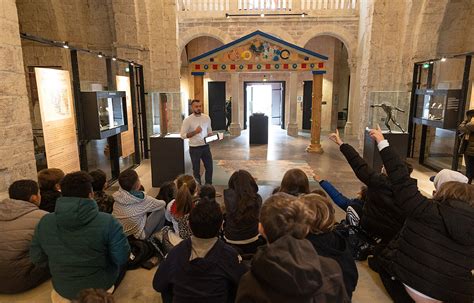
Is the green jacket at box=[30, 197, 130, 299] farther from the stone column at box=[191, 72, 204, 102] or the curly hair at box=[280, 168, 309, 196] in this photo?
the stone column at box=[191, 72, 204, 102]

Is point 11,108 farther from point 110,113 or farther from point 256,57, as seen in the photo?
point 256,57

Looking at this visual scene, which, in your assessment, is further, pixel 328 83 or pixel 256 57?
pixel 328 83

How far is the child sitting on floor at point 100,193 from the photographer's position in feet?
11.9

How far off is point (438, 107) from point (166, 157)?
644 centimetres

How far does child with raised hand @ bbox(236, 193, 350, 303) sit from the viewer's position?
1.38 metres

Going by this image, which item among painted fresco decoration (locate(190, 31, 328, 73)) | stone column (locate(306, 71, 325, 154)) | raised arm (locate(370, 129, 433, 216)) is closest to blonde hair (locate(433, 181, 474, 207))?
raised arm (locate(370, 129, 433, 216))

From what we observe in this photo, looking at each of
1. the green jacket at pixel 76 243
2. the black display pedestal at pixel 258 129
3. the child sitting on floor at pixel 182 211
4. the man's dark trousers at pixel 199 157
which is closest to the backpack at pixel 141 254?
the child sitting on floor at pixel 182 211

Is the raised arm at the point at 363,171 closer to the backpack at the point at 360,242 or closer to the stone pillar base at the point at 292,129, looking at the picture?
the backpack at the point at 360,242

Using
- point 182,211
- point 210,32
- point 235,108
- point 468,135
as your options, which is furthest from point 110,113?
point 235,108

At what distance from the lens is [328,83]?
1636 cm

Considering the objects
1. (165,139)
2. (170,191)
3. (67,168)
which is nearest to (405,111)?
(165,139)

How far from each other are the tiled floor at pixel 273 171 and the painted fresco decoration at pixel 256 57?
101 inches

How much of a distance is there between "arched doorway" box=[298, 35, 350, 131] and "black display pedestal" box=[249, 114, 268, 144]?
5301 millimetres

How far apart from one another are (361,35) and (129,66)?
371 inches
